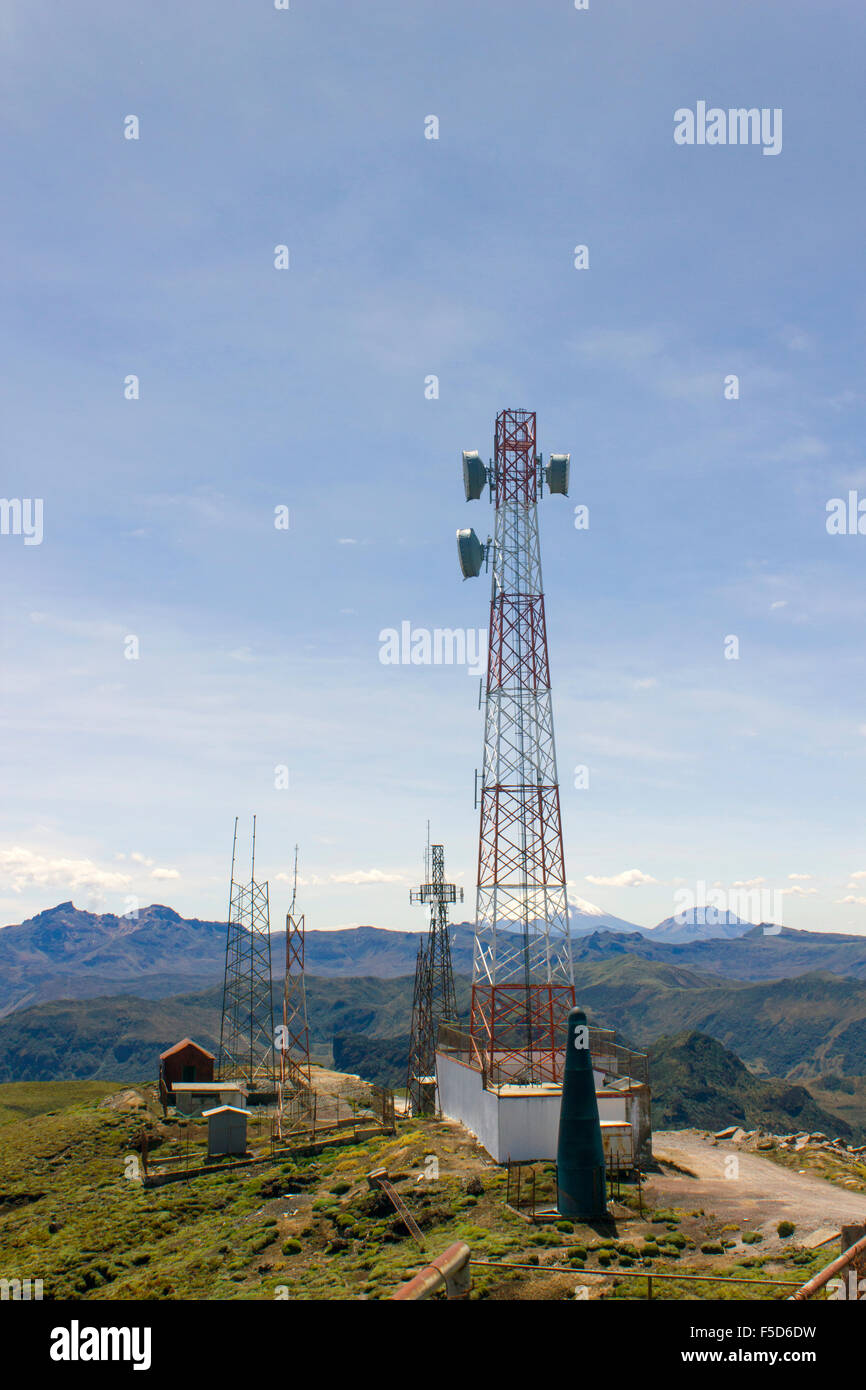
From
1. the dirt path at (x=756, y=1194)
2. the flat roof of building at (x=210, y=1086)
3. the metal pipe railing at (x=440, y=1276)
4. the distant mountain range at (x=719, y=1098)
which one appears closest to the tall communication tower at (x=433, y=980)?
the flat roof of building at (x=210, y=1086)

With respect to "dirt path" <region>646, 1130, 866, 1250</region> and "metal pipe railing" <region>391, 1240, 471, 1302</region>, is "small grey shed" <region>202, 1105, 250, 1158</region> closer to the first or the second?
"dirt path" <region>646, 1130, 866, 1250</region>

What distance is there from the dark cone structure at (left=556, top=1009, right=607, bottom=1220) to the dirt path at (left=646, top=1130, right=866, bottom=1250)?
397 centimetres

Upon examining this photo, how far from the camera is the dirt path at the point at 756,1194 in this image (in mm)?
26812

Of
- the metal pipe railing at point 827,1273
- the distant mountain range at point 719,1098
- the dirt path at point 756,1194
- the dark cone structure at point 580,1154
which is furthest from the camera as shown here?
the distant mountain range at point 719,1098

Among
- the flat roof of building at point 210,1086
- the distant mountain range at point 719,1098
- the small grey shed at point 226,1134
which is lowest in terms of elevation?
the distant mountain range at point 719,1098

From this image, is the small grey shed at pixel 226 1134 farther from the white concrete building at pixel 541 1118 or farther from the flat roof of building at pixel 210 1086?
the flat roof of building at pixel 210 1086

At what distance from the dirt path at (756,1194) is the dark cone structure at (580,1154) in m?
3.97

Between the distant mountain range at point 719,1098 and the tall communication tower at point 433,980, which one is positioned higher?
the tall communication tower at point 433,980
